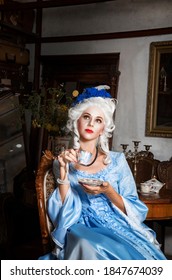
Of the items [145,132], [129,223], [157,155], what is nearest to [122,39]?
[145,132]

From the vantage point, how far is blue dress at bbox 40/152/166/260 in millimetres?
1774

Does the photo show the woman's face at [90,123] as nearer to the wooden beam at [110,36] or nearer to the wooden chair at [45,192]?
the wooden chair at [45,192]

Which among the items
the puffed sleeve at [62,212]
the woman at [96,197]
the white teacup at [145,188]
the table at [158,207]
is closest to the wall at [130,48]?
the white teacup at [145,188]

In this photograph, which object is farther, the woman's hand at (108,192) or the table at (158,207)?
the table at (158,207)

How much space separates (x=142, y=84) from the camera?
3.80m

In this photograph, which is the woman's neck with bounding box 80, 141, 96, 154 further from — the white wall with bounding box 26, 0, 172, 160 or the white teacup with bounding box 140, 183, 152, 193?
the white wall with bounding box 26, 0, 172, 160

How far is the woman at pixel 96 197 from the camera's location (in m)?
1.87

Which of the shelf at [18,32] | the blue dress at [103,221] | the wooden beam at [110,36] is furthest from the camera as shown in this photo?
the shelf at [18,32]

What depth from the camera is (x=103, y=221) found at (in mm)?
2002

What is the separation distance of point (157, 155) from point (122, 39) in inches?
51.2

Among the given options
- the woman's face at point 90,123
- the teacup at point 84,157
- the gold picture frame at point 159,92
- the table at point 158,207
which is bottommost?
the table at point 158,207

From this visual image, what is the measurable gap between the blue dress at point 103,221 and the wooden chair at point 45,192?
5 centimetres

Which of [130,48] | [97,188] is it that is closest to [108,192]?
[97,188]

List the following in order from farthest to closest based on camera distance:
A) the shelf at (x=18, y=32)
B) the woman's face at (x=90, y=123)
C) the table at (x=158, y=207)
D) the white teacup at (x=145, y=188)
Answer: the shelf at (x=18, y=32)
the white teacup at (x=145, y=188)
the table at (x=158, y=207)
the woman's face at (x=90, y=123)
